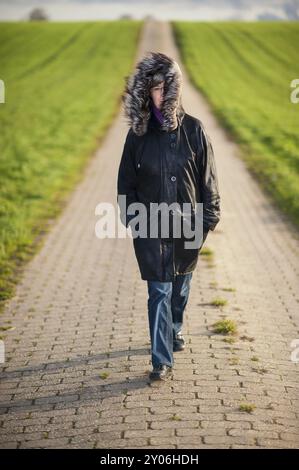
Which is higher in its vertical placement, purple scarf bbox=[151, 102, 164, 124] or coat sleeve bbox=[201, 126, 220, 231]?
purple scarf bbox=[151, 102, 164, 124]

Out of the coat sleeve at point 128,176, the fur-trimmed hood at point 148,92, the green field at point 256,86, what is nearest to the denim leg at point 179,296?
the coat sleeve at point 128,176

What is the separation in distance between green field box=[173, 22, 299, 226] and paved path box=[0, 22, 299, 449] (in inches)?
118

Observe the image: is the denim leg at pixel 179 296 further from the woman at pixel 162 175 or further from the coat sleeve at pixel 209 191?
the coat sleeve at pixel 209 191

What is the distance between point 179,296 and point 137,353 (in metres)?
0.68

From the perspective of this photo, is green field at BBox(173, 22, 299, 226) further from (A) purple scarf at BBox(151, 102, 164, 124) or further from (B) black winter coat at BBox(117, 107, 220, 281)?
(A) purple scarf at BBox(151, 102, 164, 124)

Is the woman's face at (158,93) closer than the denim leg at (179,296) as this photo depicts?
Yes

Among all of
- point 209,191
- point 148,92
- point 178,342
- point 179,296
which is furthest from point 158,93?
point 178,342

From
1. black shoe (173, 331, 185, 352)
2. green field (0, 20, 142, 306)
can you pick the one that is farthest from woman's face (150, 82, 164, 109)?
green field (0, 20, 142, 306)

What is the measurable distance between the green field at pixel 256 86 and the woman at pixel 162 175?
5520mm

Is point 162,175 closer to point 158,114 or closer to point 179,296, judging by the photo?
point 158,114

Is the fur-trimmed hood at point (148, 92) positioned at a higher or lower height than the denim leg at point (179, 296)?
higher

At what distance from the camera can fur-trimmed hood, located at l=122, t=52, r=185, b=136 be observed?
15.5 ft

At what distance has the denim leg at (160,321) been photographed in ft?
16.1

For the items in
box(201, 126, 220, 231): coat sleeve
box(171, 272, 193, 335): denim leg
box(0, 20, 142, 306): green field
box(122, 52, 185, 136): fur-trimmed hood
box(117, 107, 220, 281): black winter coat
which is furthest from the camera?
box(0, 20, 142, 306): green field
